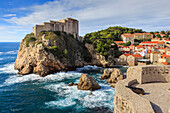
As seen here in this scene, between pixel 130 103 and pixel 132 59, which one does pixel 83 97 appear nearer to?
pixel 130 103

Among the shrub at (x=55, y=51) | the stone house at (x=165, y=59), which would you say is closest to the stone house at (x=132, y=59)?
the stone house at (x=165, y=59)

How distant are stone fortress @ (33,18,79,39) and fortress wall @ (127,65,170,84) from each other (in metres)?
40.1

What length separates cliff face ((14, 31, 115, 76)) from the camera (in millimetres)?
36178

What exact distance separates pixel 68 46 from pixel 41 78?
1716cm

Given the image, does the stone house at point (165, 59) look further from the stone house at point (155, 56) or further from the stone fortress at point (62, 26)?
the stone fortress at point (62, 26)

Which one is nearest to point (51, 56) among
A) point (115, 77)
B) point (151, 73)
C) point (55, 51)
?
point (55, 51)

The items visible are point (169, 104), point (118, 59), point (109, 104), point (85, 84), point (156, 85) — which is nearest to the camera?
point (169, 104)

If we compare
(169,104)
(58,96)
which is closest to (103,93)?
(58,96)

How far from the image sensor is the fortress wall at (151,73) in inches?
479

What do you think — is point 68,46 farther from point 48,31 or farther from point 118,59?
point 118,59

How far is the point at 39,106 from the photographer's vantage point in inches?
721

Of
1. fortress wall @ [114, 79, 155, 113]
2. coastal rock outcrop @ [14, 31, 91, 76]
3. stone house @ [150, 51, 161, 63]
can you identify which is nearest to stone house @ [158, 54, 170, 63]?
stone house @ [150, 51, 161, 63]

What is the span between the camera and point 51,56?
120ft

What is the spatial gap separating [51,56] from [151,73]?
28733 mm
